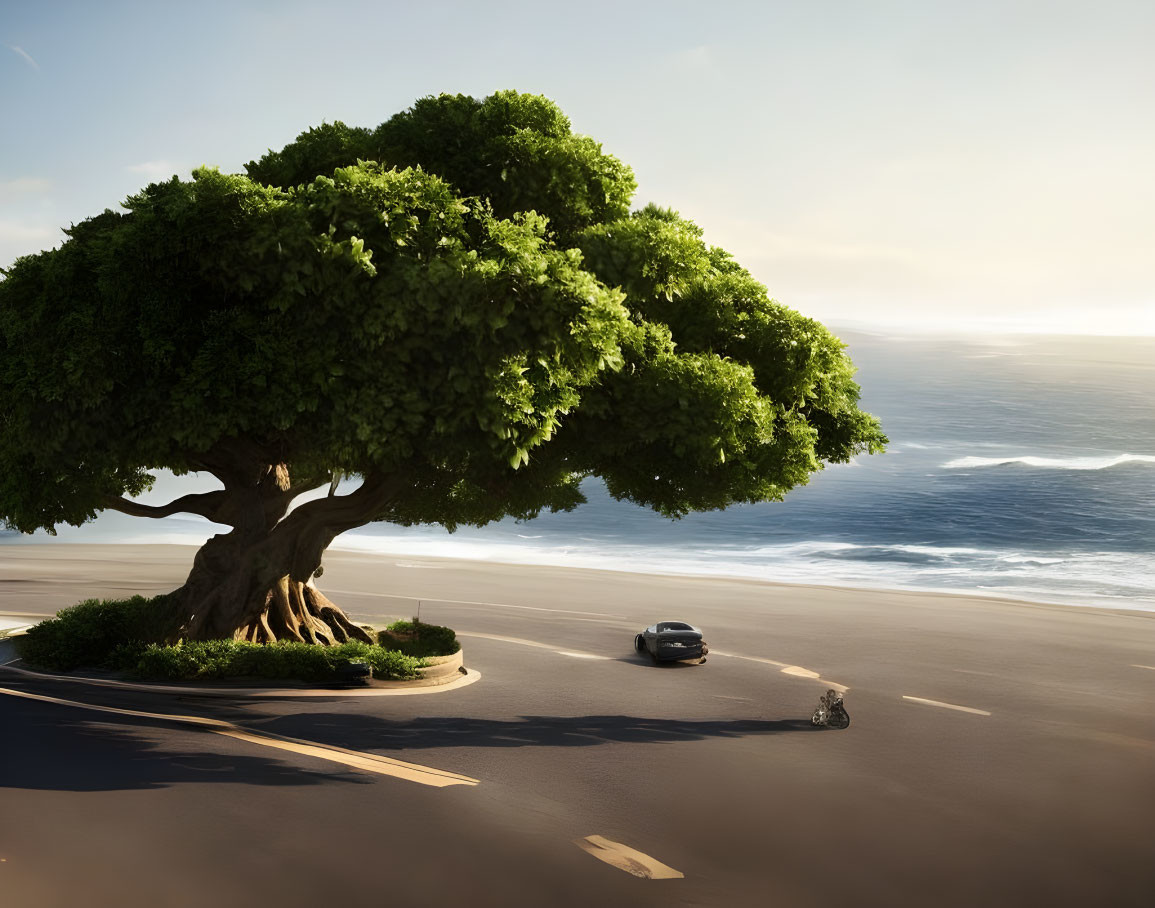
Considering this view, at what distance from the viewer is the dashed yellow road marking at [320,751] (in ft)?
40.9

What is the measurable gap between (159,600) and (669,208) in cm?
1354

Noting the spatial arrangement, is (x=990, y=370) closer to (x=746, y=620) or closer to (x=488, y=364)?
(x=746, y=620)

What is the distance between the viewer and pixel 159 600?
67.5ft

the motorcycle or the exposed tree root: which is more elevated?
the exposed tree root

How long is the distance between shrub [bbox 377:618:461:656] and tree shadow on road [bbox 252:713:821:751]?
4951 millimetres

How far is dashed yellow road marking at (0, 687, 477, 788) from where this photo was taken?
12453 mm

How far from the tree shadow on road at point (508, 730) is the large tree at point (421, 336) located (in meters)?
4.04

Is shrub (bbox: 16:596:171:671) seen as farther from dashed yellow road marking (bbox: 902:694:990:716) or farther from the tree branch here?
dashed yellow road marking (bbox: 902:694:990:716)

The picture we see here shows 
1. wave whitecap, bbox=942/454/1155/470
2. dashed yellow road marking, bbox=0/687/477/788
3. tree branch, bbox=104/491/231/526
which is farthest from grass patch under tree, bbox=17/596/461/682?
wave whitecap, bbox=942/454/1155/470

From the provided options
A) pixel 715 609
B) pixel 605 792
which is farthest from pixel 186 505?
pixel 715 609

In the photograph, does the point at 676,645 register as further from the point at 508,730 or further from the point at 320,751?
the point at 320,751

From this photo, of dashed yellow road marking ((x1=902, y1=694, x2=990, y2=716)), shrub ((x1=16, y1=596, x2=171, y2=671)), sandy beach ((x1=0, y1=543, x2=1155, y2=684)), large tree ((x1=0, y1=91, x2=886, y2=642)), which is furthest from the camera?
sandy beach ((x1=0, y1=543, x2=1155, y2=684))

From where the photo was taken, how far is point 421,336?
15.4m

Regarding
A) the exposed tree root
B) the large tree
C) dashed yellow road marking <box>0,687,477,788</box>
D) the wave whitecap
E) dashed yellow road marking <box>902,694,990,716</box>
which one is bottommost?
dashed yellow road marking <box>0,687,477,788</box>
